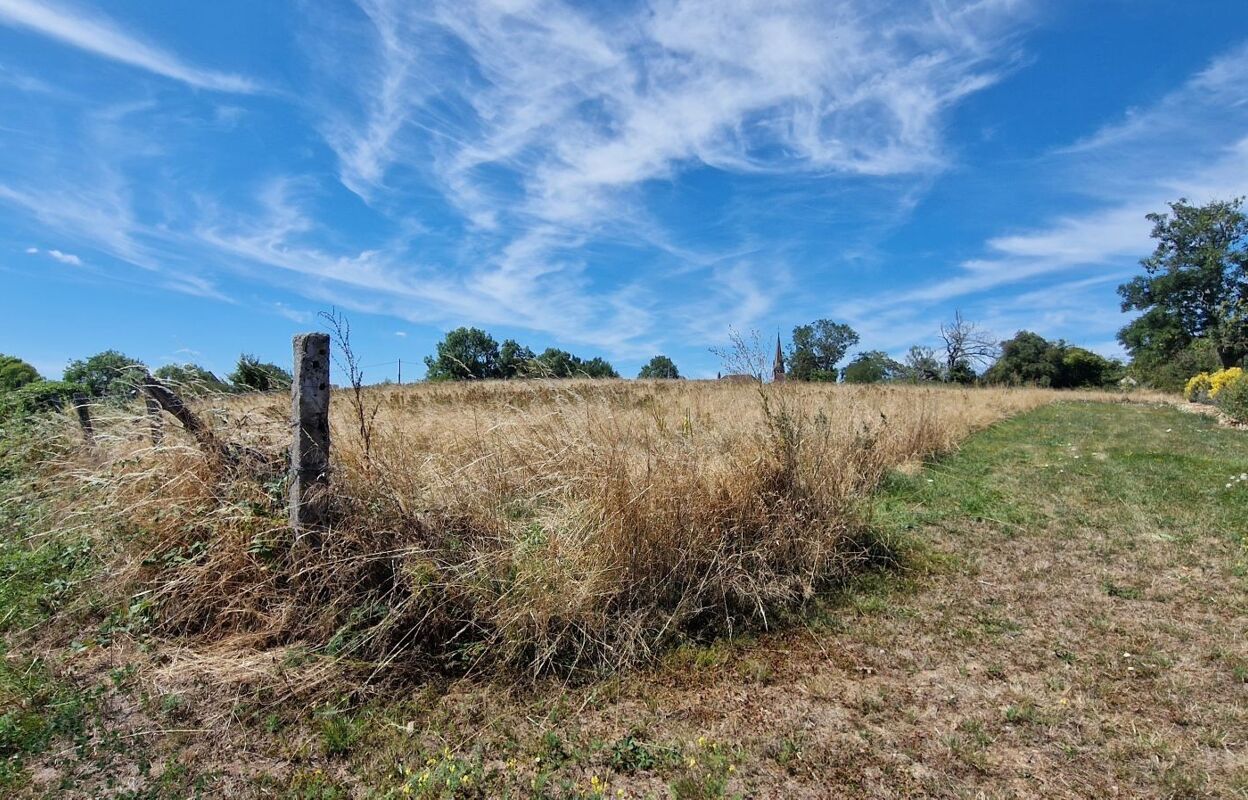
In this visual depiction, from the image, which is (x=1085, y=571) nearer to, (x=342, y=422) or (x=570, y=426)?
(x=570, y=426)

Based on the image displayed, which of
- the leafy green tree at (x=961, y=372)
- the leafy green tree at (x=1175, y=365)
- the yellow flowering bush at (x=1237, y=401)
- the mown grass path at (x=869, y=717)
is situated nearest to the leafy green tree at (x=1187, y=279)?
the leafy green tree at (x=1175, y=365)

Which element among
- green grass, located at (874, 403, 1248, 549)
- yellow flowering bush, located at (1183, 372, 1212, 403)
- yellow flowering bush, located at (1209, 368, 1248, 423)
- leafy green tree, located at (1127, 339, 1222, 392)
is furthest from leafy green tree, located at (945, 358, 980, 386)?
green grass, located at (874, 403, 1248, 549)

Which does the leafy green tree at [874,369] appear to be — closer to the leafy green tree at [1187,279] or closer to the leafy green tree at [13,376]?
the leafy green tree at [1187,279]

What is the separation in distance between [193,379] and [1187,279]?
181 feet

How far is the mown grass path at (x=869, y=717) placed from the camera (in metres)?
2.03

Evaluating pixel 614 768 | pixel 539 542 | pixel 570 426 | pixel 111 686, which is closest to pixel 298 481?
pixel 111 686

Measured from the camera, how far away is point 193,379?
443 centimetres

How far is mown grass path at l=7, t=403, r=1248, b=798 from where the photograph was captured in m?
2.03

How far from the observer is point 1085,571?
405 centimetres

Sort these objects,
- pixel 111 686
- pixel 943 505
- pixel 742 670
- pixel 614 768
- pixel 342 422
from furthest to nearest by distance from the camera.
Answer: pixel 943 505, pixel 342 422, pixel 742 670, pixel 111 686, pixel 614 768

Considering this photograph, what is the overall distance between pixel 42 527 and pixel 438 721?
140 inches

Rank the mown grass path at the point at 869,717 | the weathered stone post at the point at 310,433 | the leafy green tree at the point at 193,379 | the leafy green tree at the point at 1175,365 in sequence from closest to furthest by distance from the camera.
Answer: the mown grass path at the point at 869,717, the weathered stone post at the point at 310,433, the leafy green tree at the point at 193,379, the leafy green tree at the point at 1175,365

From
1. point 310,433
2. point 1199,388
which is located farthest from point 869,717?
point 1199,388

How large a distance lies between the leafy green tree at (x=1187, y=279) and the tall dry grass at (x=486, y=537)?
4841 cm
